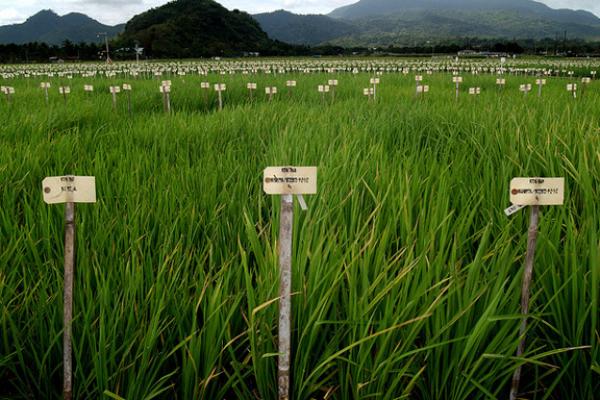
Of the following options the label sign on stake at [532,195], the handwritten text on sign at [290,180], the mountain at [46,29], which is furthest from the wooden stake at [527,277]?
A: the mountain at [46,29]

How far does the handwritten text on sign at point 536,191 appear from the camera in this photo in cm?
99

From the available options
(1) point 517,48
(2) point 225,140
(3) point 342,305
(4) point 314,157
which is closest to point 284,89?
(2) point 225,140

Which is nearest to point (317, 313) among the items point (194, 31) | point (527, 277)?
point (527, 277)

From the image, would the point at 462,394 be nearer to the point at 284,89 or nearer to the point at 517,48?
the point at 284,89

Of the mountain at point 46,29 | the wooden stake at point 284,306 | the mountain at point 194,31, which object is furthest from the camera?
the mountain at point 46,29

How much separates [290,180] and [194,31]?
185ft

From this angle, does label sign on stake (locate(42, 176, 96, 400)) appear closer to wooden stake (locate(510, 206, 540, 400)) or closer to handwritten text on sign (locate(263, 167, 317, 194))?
handwritten text on sign (locate(263, 167, 317, 194))

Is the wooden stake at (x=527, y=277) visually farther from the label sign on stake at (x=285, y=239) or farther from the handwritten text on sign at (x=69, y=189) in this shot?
the handwritten text on sign at (x=69, y=189)

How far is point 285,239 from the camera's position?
0.93 metres

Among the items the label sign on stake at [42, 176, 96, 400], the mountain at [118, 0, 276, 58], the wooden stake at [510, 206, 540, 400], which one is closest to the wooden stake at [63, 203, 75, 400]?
the label sign on stake at [42, 176, 96, 400]

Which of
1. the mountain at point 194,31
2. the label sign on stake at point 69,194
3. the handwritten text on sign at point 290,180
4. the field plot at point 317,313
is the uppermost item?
the mountain at point 194,31

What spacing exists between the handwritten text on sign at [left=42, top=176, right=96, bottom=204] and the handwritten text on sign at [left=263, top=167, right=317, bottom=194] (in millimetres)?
390

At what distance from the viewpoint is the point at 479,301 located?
1092 millimetres

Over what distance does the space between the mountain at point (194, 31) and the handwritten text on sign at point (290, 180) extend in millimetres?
42640
